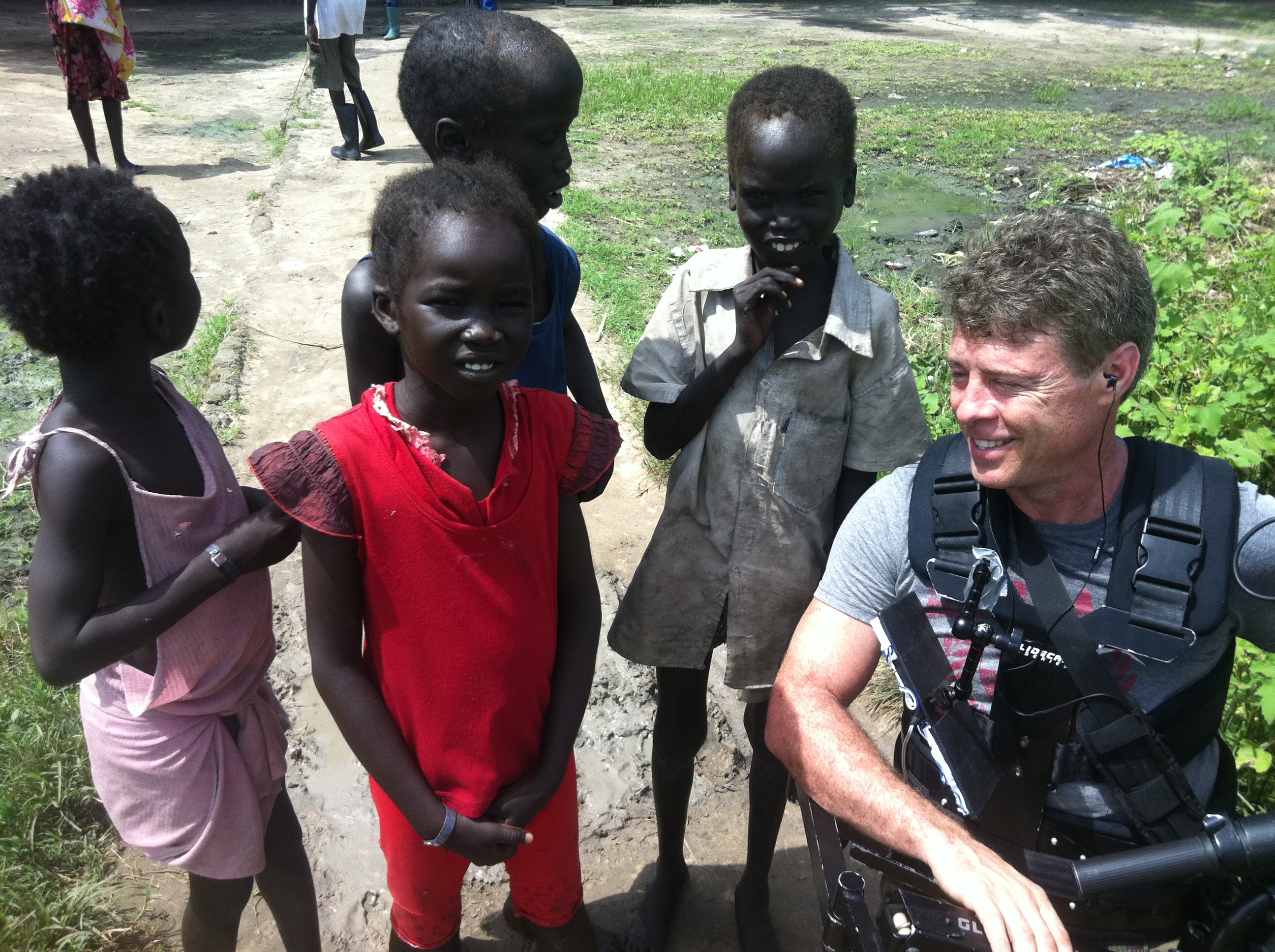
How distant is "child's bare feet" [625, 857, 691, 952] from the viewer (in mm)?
2410

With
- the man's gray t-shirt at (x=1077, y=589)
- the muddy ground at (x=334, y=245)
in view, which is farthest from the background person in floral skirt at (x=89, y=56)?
the man's gray t-shirt at (x=1077, y=589)

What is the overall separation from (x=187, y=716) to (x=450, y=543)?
2.14 ft

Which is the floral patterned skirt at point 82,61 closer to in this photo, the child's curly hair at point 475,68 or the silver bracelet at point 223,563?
the child's curly hair at point 475,68

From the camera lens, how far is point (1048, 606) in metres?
1.67

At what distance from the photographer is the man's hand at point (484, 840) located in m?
1.71

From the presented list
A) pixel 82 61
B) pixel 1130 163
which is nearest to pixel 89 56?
pixel 82 61

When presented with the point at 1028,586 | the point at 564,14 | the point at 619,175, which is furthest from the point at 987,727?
the point at 564,14

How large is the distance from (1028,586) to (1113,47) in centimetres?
1504

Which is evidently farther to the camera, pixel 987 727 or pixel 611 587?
pixel 611 587

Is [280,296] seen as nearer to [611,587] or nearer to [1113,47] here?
[611,587]

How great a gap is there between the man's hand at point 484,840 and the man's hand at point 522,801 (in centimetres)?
2

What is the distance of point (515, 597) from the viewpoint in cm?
175

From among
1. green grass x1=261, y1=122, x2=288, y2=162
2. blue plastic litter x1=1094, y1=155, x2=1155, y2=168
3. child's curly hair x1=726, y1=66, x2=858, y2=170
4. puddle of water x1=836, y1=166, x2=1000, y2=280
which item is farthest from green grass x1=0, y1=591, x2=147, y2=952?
blue plastic litter x1=1094, y1=155, x2=1155, y2=168

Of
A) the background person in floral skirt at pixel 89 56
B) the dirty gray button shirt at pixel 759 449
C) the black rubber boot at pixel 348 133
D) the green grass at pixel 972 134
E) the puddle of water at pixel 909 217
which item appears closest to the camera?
the dirty gray button shirt at pixel 759 449
